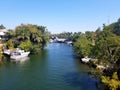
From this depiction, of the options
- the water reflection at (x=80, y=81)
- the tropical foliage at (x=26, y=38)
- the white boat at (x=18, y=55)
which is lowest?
the water reflection at (x=80, y=81)

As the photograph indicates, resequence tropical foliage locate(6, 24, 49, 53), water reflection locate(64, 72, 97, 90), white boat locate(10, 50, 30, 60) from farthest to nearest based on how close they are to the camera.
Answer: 1. tropical foliage locate(6, 24, 49, 53)
2. white boat locate(10, 50, 30, 60)
3. water reflection locate(64, 72, 97, 90)

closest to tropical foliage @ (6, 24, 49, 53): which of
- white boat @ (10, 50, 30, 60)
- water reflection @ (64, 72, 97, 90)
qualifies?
white boat @ (10, 50, 30, 60)

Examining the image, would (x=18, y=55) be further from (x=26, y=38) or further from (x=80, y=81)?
(x=80, y=81)

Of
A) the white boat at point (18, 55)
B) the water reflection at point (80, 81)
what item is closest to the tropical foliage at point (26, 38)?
the white boat at point (18, 55)

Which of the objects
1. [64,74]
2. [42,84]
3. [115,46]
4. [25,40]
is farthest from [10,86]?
[25,40]

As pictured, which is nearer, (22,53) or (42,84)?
(42,84)

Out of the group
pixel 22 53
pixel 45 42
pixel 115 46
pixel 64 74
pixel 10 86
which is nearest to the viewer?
pixel 115 46

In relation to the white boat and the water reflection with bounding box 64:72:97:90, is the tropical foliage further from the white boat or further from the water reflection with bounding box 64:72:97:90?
the water reflection with bounding box 64:72:97:90

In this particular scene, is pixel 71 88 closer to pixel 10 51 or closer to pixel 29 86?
pixel 29 86

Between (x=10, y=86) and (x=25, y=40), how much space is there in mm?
44910

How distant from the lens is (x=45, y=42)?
8331 centimetres

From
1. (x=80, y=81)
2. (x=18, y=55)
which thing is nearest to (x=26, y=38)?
(x=18, y=55)

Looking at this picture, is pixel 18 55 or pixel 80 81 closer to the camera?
pixel 80 81

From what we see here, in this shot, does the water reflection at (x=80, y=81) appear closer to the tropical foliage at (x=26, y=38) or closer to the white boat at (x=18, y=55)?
the white boat at (x=18, y=55)
